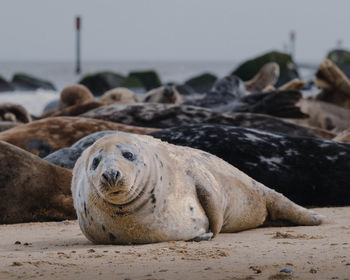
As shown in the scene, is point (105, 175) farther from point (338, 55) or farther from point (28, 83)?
point (338, 55)

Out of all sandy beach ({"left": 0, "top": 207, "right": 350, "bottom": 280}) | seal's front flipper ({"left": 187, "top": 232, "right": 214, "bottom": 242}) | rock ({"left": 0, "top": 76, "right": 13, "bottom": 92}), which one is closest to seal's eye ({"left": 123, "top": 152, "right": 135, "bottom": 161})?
sandy beach ({"left": 0, "top": 207, "right": 350, "bottom": 280})

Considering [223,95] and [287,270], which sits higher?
[287,270]

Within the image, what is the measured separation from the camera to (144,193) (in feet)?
11.4

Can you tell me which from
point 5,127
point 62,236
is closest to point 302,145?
point 62,236

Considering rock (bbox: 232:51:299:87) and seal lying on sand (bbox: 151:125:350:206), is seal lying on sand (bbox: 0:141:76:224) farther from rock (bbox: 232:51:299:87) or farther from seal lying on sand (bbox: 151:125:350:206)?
rock (bbox: 232:51:299:87)

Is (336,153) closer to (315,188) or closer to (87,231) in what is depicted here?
(315,188)

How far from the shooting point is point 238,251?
3.21m

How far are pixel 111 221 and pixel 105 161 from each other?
406mm

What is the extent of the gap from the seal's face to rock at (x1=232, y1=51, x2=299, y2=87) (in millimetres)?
23726

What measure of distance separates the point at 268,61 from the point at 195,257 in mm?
25670

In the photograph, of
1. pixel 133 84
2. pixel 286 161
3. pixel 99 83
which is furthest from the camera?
pixel 133 84

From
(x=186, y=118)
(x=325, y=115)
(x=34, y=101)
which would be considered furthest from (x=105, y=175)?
(x=34, y=101)

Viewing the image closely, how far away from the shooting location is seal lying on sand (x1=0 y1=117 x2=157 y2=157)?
662 centimetres

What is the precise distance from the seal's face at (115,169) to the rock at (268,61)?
23726 mm
